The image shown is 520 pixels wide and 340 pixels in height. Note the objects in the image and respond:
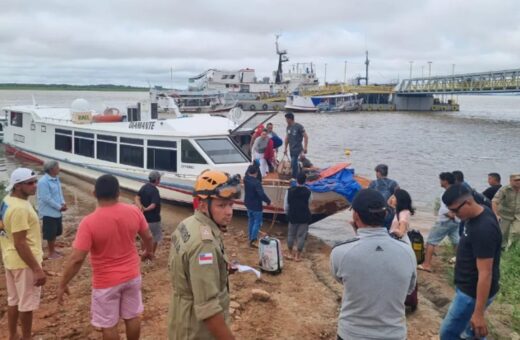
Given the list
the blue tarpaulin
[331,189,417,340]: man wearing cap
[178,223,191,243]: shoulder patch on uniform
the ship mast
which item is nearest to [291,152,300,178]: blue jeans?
the blue tarpaulin

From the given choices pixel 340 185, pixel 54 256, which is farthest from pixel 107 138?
pixel 340 185

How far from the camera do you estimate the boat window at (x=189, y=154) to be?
12.2 metres

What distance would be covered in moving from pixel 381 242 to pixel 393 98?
7175cm

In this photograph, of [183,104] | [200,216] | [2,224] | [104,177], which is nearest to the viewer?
[200,216]

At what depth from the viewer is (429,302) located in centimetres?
655

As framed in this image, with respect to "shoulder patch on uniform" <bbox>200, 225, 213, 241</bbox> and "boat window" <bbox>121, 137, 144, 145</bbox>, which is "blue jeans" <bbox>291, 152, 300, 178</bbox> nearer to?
"boat window" <bbox>121, 137, 144, 145</bbox>

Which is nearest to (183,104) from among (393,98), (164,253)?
(393,98)

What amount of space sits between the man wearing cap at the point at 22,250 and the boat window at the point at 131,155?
9.10 metres

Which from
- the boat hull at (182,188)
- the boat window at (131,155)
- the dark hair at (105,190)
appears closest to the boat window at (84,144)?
the boat hull at (182,188)

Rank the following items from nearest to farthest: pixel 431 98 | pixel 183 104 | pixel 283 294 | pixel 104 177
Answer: pixel 104 177 < pixel 283 294 < pixel 183 104 < pixel 431 98

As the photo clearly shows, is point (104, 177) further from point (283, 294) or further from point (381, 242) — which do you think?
point (283, 294)

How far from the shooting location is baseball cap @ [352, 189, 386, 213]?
2893 mm

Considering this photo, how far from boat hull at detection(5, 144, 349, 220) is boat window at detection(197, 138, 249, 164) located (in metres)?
0.79

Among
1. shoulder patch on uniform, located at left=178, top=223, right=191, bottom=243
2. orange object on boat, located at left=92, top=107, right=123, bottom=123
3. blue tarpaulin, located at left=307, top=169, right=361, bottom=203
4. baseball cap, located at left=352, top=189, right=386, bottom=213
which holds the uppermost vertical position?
orange object on boat, located at left=92, top=107, right=123, bottom=123
